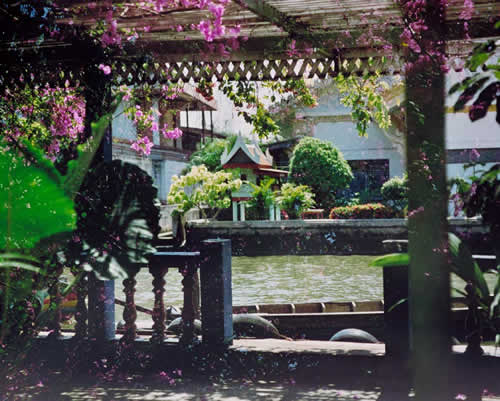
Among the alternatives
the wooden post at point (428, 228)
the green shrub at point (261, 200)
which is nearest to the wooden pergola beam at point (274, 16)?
the wooden post at point (428, 228)

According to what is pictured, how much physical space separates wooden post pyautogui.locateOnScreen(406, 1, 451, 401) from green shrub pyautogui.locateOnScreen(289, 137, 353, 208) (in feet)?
25.3

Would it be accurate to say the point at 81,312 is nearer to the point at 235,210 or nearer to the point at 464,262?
the point at 464,262

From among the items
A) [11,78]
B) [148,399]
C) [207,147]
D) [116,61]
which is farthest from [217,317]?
[207,147]

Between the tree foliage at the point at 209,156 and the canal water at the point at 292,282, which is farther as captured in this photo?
the tree foliage at the point at 209,156

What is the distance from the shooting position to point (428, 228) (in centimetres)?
313

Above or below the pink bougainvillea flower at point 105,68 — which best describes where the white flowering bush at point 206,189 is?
below

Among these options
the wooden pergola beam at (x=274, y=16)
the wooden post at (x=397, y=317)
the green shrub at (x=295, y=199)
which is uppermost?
the wooden pergola beam at (x=274, y=16)

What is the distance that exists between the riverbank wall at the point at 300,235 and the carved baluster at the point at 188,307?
44.0ft

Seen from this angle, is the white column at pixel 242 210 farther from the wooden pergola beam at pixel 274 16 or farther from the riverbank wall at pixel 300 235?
the wooden pergola beam at pixel 274 16

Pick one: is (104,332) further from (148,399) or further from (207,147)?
(207,147)

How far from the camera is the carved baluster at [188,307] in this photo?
13.5 ft

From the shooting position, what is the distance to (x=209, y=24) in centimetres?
376

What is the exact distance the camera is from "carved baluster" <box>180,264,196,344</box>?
4129 mm

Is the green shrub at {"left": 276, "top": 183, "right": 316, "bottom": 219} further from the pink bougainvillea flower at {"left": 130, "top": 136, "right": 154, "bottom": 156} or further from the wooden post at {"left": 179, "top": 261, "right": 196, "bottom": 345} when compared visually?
the wooden post at {"left": 179, "top": 261, "right": 196, "bottom": 345}
